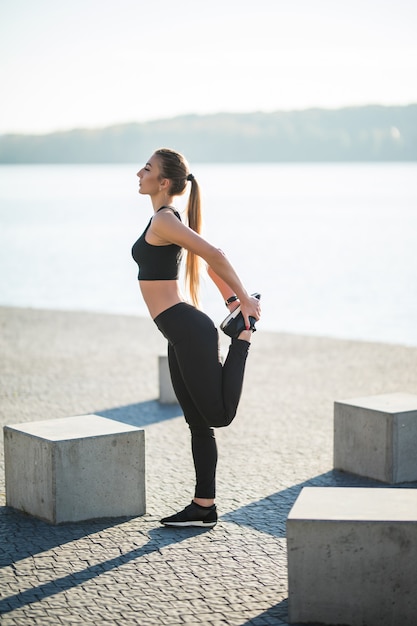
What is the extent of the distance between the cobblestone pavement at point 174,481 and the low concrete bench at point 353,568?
206 mm

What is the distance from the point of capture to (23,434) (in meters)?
6.13

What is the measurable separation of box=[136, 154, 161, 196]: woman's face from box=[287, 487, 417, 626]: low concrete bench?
2026mm

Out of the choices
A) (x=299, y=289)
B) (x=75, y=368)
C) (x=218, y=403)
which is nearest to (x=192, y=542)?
(x=218, y=403)

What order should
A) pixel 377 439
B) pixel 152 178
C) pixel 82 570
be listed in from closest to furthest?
pixel 82 570 < pixel 152 178 < pixel 377 439

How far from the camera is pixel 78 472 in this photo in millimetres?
5934

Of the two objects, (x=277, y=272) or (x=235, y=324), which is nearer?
(x=235, y=324)

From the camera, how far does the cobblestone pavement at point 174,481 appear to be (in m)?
4.73

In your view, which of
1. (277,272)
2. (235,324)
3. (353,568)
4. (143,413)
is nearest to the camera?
(353,568)

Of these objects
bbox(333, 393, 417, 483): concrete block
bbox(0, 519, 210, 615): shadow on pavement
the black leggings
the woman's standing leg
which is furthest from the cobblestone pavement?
the black leggings

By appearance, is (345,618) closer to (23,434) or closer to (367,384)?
(23,434)

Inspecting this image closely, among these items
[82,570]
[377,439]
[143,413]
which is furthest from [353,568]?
[143,413]

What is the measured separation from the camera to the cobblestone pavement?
15.5 ft

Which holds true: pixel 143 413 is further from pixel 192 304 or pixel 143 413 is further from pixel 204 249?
pixel 204 249

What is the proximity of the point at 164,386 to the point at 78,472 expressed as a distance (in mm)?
4192
